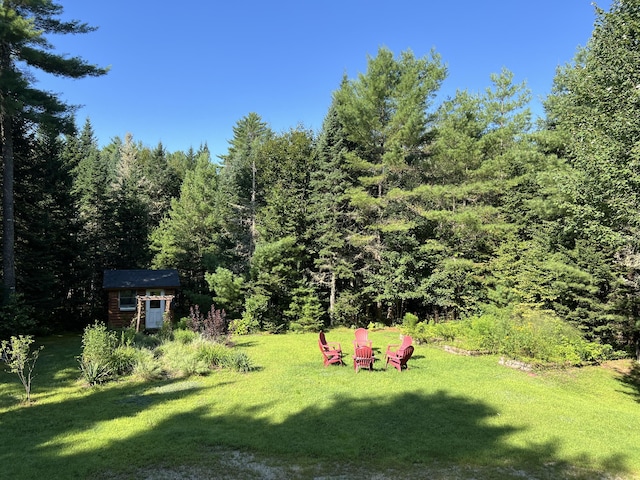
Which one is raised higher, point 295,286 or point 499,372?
point 295,286

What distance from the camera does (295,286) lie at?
69.5 ft

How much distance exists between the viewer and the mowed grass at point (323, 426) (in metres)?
5.23

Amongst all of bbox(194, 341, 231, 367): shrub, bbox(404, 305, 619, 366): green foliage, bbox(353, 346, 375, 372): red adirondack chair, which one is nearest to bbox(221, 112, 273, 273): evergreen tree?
bbox(194, 341, 231, 367): shrub

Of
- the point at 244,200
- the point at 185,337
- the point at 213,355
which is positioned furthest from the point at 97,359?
the point at 244,200

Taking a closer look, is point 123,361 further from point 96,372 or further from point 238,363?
point 238,363

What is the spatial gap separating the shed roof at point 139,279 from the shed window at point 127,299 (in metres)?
0.52

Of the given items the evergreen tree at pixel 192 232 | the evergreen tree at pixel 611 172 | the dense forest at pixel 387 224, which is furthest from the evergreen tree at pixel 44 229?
the evergreen tree at pixel 611 172

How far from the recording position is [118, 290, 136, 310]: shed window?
19.8m

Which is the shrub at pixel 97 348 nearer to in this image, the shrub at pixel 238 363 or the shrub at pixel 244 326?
the shrub at pixel 238 363

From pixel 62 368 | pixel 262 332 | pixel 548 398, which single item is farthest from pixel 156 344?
pixel 548 398

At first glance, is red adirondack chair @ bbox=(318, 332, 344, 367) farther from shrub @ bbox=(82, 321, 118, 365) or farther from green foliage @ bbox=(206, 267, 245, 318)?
green foliage @ bbox=(206, 267, 245, 318)

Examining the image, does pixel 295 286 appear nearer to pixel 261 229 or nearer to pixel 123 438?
pixel 261 229

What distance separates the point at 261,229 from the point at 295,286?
367 centimetres

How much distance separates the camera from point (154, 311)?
19906 mm
